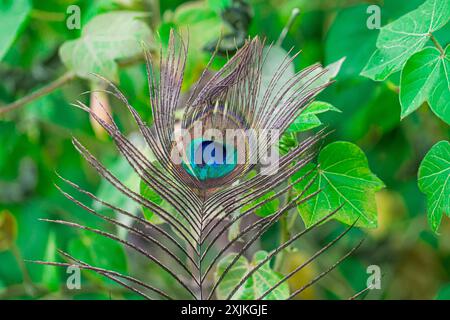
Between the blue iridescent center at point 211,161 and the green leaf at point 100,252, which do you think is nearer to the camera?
the blue iridescent center at point 211,161

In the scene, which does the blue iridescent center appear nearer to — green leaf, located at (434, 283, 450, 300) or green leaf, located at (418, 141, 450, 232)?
green leaf, located at (418, 141, 450, 232)

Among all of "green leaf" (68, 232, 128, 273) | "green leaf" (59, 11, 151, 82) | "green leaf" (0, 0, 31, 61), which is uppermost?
"green leaf" (0, 0, 31, 61)

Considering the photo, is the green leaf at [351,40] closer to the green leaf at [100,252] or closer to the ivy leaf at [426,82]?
the ivy leaf at [426,82]

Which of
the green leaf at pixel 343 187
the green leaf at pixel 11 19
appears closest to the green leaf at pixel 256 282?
the green leaf at pixel 343 187

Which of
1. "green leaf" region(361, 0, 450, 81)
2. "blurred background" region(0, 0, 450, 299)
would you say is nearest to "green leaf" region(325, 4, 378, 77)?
"blurred background" region(0, 0, 450, 299)

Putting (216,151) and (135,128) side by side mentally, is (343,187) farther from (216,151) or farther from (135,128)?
(135,128)

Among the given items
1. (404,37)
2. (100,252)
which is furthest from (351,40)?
(100,252)

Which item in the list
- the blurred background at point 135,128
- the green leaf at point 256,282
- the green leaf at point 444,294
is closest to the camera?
the green leaf at point 256,282
